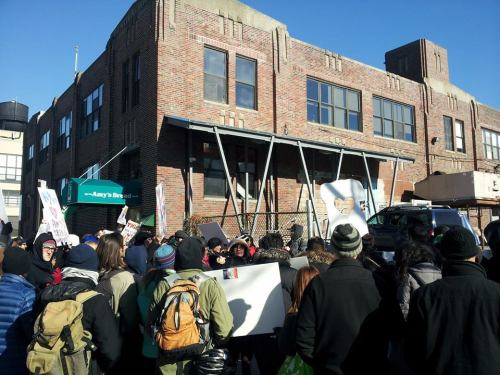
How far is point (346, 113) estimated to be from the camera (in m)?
19.7

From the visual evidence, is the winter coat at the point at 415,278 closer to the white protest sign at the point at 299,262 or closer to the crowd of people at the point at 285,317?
the crowd of people at the point at 285,317

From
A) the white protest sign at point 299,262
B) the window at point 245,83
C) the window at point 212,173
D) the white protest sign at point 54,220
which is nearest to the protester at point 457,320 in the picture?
the white protest sign at point 299,262

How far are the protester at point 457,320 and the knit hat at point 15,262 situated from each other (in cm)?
323

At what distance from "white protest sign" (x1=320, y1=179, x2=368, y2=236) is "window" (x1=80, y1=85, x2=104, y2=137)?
1447 centimetres

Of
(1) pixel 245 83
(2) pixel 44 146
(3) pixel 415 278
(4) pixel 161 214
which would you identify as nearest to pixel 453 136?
(1) pixel 245 83

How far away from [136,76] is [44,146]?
46.0 ft

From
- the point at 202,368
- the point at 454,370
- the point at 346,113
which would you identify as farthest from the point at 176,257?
the point at 346,113

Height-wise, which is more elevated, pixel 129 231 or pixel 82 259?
pixel 129 231

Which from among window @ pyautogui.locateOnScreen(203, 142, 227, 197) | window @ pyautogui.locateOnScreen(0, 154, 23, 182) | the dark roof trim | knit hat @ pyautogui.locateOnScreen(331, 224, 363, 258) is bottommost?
knit hat @ pyautogui.locateOnScreen(331, 224, 363, 258)

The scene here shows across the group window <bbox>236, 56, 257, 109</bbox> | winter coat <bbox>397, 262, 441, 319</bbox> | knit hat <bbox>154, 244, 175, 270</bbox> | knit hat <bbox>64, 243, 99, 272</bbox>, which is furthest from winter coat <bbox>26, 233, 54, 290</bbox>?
window <bbox>236, 56, 257, 109</bbox>

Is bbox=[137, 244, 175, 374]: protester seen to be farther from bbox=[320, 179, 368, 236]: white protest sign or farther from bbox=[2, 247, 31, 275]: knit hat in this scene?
bbox=[320, 179, 368, 236]: white protest sign

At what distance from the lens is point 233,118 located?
15.8 metres

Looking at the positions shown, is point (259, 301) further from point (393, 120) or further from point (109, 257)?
point (393, 120)

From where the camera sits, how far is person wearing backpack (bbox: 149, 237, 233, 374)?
3383 millimetres
